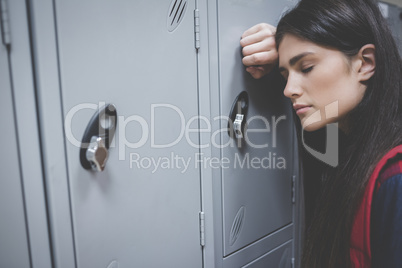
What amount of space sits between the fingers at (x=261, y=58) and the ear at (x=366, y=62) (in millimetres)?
276

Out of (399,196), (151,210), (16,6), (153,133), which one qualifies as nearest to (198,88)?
(153,133)

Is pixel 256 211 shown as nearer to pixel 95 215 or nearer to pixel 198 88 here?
pixel 198 88

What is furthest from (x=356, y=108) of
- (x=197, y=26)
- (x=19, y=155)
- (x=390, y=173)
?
(x=19, y=155)

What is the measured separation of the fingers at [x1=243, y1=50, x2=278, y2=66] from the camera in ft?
3.23

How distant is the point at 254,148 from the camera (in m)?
1.11

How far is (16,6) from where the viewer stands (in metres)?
0.56

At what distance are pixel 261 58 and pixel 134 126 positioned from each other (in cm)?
52

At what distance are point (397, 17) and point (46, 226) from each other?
9.21 feet

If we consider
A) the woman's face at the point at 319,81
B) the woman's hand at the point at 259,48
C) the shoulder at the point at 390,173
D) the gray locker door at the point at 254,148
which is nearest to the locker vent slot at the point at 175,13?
the gray locker door at the point at 254,148

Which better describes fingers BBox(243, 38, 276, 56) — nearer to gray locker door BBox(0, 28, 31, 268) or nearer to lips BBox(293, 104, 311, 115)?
lips BBox(293, 104, 311, 115)

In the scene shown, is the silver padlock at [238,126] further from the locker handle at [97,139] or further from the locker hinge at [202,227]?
the locker handle at [97,139]

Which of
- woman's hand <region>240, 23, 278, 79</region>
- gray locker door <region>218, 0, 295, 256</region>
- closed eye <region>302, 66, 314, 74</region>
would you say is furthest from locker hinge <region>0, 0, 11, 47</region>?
closed eye <region>302, 66, 314, 74</region>

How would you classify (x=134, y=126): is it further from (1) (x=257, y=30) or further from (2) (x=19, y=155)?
(1) (x=257, y=30)

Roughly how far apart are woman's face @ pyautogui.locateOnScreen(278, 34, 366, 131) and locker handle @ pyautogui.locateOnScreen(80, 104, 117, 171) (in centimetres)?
60
